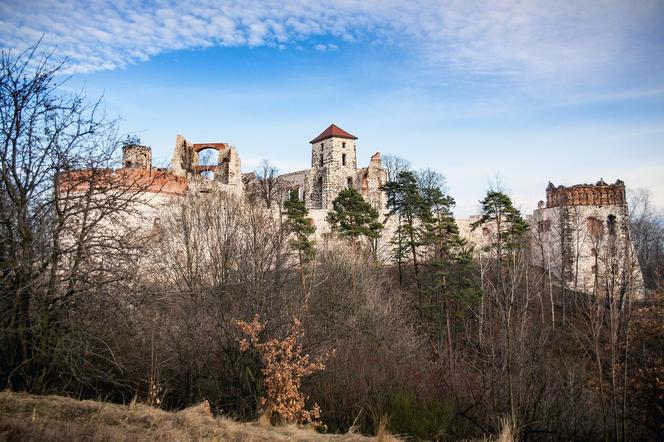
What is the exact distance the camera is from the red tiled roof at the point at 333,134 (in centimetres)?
4194

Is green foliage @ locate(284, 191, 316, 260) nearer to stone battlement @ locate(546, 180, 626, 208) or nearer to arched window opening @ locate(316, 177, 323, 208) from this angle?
arched window opening @ locate(316, 177, 323, 208)

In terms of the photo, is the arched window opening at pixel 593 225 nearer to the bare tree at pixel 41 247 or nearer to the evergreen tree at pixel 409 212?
the evergreen tree at pixel 409 212

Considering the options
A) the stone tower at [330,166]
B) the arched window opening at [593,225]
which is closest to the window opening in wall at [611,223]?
the arched window opening at [593,225]

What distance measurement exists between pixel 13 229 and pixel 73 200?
1099mm

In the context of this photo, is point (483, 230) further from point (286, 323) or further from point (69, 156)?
point (69, 156)

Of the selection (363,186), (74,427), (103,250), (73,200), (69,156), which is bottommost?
(74,427)

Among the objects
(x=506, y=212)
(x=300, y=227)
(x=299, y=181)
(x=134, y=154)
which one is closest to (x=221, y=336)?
(x=134, y=154)

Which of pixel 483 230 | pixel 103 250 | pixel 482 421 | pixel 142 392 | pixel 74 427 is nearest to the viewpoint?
pixel 74 427

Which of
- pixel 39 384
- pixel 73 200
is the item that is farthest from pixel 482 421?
pixel 73 200

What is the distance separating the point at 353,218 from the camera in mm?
30375

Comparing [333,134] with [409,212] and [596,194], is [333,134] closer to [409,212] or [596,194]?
[409,212]

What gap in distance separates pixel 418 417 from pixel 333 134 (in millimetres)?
32007

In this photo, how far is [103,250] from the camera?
9.70 m

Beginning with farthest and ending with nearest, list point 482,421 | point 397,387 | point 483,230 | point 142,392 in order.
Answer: point 483,230, point 397,387, point 142,392, point 482,421
